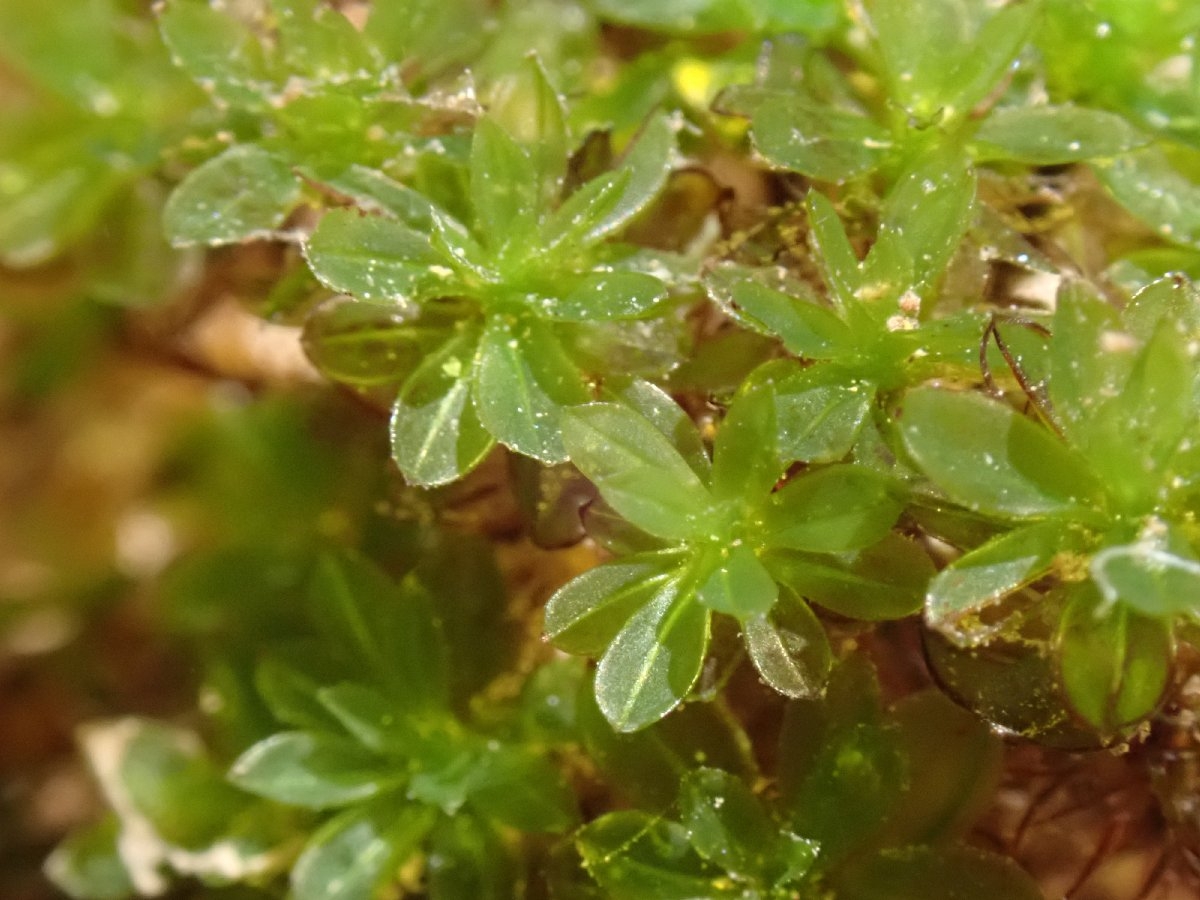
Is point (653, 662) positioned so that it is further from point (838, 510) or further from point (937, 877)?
point (937, 877)

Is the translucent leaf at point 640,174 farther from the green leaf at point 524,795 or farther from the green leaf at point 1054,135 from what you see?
the green leaf at point 524,795

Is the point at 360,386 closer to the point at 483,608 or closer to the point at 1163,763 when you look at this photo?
the point at 483,608

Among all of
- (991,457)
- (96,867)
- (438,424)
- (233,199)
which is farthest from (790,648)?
(96,867)

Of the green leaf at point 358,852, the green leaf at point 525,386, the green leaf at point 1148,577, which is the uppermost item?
the green leaf at point 1148,577

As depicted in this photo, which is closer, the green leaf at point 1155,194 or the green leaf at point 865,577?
the green leaf at point 865,577

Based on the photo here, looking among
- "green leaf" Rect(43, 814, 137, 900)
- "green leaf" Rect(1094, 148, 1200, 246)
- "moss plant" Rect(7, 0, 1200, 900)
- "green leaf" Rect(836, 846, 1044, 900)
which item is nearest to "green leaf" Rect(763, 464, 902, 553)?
"moss plant" Rect(7, 0, 1200, 900)

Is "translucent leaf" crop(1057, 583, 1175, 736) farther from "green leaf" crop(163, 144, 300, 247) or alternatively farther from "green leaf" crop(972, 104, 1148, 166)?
"green leaf" crop(163, 144, 300, 247)

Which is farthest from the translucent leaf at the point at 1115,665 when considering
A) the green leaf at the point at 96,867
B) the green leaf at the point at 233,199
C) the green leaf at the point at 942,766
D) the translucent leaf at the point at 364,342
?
the green leaf at the point at 96,867
